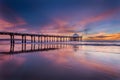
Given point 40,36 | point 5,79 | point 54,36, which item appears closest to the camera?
point 5,79

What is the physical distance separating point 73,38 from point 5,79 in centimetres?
6955

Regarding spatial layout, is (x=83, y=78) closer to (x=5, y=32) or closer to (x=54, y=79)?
(x=54, y=79)

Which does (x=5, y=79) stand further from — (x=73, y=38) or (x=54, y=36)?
(x=73, y=38)

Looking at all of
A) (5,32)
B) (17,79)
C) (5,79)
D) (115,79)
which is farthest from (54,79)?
(5,32)

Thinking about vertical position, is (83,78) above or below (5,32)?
below

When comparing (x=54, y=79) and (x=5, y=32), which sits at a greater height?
(x=5, y=32)

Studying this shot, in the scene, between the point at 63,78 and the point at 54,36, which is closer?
the point at 63,78

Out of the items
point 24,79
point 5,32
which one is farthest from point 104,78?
point 5,32

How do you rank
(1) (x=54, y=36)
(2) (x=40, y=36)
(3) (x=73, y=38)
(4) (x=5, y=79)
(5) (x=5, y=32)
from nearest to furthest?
(4) (x=5, y=79) → (5) (x=5, y=32) → (2) (x=40, y=36) → (1) (x=54, y=36) → (3) (x=73, y=38)

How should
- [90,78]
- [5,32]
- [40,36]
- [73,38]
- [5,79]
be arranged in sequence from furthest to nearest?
[73,38], [40,36], [5,32], [90,78], [5,79]

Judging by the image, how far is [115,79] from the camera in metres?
2.92

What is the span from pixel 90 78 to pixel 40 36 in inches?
1896

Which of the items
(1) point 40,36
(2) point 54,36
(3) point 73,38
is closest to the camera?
(1) point 40,36

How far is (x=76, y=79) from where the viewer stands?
293 cm
